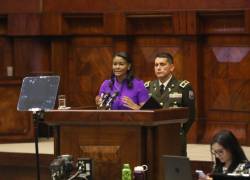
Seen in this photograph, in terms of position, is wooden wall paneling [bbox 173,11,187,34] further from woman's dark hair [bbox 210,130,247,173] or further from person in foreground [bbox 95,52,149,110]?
woman's dark hair [bbox 210,130,247,173]

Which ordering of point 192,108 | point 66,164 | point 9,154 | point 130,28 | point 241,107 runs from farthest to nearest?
point 130,28
point 241,107
point 9,154
point 192,108
point 66,164

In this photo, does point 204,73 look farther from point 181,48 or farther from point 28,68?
point 28,68

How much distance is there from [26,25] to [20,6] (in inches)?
10.6

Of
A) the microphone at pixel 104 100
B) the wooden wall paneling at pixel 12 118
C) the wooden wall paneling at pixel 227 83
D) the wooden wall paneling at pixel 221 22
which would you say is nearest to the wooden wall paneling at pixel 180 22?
the wooden wall paneling at pixel 221 22

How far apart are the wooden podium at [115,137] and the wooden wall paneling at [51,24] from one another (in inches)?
161

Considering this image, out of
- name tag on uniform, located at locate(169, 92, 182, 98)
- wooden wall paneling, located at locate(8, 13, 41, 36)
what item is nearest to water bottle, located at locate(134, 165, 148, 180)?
name tag on uniform, located at locate(169, 92, 182, 98)

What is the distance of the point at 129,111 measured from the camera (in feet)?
20.8

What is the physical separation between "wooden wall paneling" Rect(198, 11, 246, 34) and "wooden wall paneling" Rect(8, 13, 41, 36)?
87.0 inches

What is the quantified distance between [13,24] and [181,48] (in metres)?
2.30

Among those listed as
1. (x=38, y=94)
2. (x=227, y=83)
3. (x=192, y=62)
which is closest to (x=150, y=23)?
(x=192, y=62)

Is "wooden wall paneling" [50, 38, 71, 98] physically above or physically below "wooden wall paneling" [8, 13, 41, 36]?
below

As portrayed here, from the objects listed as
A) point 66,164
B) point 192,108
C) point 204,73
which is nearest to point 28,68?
point 204,73

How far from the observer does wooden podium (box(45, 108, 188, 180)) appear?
6.39 metres

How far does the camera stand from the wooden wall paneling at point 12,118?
9.92 meters
